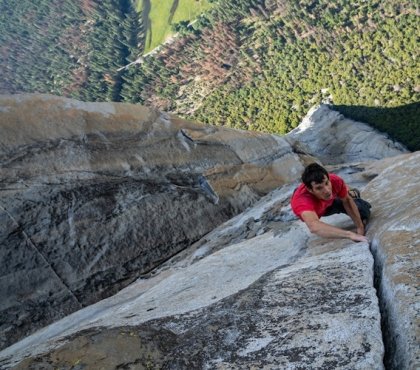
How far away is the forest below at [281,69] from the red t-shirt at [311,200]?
187 feet

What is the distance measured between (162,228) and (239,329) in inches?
470

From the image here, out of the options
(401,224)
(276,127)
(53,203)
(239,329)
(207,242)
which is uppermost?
(53,203)

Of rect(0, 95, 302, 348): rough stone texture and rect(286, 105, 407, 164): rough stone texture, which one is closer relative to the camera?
rect(0, 95, 302, 348): rough stone texture

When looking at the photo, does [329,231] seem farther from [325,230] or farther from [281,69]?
[281,69]

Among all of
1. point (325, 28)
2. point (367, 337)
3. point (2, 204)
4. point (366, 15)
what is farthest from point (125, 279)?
point (325, 28)

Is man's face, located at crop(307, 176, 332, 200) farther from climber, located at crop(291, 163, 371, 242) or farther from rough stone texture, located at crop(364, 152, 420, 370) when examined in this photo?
rough stone texture, located at crop(364, 152, 420, 370)

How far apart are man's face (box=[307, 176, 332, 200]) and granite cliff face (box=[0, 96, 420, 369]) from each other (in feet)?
4.08

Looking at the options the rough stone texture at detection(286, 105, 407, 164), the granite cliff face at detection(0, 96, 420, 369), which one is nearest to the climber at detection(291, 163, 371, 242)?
the granite cliff face at detection(0, 96, 420, 369)

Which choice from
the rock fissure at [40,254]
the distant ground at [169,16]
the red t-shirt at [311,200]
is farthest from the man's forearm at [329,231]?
the distant ground at [169,16]

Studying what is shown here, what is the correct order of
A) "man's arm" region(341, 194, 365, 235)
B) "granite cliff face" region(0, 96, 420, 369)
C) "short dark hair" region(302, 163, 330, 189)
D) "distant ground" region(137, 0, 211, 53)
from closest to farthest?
"granite cliff face" region(0, 96, 420, 369) → "short dark hair" region(302, 163, 330, 189) → "man's arm" region(341, 194, 365, 235) → "distant ground" region(137, 0, 211, 53)

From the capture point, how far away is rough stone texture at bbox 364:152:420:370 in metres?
6.25

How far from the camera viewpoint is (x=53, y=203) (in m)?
17.5

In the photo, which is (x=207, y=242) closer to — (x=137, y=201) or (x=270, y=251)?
(x=137, y=201)

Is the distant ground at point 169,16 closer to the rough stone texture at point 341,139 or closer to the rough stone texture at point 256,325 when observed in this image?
the rough stone texture at point 341,139
